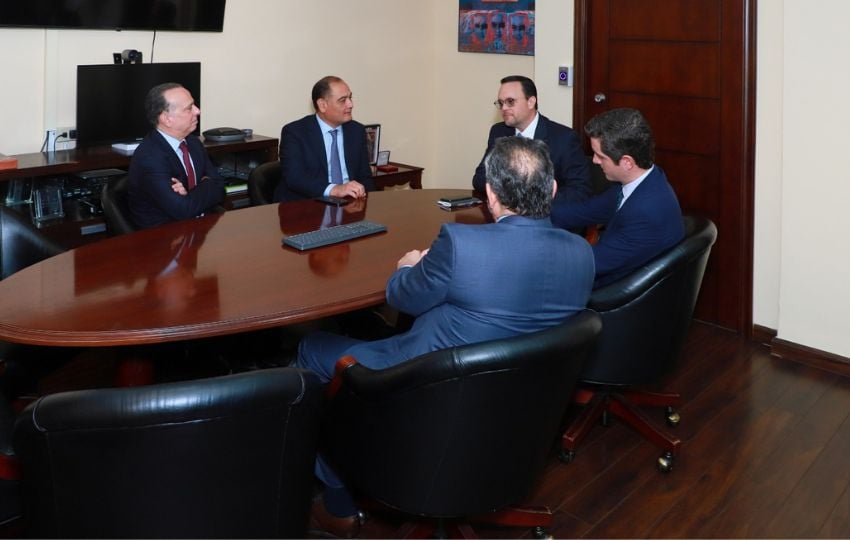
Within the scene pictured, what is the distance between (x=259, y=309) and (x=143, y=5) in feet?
9.43

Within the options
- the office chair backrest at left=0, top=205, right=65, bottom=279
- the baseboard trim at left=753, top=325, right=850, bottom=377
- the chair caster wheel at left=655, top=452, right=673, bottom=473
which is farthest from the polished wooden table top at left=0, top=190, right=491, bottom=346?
the baseboard trim at left=753, top=325, right=850, bottom=377

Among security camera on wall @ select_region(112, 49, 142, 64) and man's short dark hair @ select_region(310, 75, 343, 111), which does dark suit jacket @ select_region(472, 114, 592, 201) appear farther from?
security camera on wall @ select_region(112, 49, 142, 64)

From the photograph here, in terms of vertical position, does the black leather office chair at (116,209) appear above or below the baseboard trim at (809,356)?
above

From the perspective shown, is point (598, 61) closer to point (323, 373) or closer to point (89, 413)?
point (323, 373)

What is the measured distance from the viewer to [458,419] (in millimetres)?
2137

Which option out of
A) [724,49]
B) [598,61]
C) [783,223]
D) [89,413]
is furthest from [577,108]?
[89,413]

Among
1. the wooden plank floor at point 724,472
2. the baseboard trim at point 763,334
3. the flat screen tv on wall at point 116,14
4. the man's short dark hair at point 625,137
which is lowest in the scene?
the wooden plank floor at point 724,472

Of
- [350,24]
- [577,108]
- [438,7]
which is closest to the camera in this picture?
[577,108]

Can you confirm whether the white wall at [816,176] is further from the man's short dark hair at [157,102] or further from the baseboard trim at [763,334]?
the man's short dark hair at [157,102]

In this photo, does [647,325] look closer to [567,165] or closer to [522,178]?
[522,178]

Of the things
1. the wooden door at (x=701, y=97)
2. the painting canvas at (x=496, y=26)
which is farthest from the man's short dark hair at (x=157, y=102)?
the painting canvas at (x=496, y=26)

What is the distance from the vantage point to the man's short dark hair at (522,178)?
7.57 ft

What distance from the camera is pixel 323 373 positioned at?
8.93 ft

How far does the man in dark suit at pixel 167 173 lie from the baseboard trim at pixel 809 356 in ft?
8.75
